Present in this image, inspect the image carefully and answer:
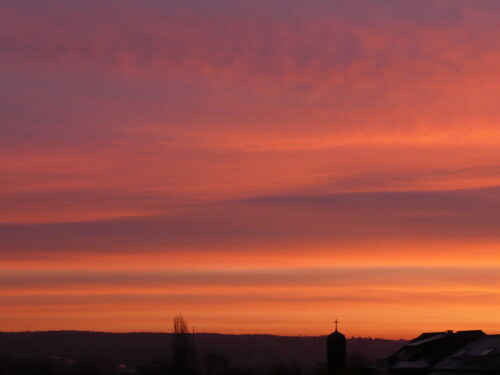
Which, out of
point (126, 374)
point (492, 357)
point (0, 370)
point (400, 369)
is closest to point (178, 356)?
point (126, 374)

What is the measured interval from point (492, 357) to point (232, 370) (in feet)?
101

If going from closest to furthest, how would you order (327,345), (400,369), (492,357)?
(492,357) → (400,369) → (327,345)

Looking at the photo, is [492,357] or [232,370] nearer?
[492,357]

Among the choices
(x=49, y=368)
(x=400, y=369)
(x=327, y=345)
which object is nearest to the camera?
(x=400, y=369)

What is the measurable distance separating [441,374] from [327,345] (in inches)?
915

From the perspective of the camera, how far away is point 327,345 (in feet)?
397

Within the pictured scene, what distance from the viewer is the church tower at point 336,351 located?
11794cm

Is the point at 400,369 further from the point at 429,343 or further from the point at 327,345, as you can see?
the point at 327,345

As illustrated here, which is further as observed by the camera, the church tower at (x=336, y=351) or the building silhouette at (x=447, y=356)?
the church tower at (x=336, y=351)

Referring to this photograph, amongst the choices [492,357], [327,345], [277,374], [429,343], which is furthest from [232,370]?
[492,357]

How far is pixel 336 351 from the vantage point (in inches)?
4710

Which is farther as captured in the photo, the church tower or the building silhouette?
the church tower

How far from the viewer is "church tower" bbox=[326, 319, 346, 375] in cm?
11794

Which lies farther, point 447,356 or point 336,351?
point 336,351
